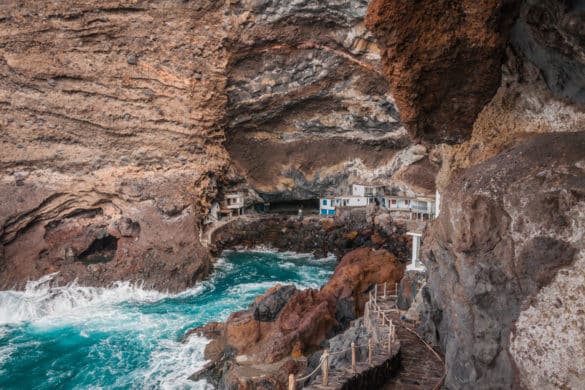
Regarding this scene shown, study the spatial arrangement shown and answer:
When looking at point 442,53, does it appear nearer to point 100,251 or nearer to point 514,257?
point 514,257

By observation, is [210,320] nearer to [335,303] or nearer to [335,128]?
[335,303]

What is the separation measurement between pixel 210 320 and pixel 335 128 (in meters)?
19.9

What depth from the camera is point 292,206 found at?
43.7 metres

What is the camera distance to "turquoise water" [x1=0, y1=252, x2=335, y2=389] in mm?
16406

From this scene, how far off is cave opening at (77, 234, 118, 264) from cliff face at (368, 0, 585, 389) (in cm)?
2662

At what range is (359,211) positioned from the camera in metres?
36.2

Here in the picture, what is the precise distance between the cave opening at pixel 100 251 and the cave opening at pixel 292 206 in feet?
50.7

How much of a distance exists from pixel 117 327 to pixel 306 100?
2064cm

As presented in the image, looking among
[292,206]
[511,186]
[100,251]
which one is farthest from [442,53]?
[292,206]

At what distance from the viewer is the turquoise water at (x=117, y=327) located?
16.4m

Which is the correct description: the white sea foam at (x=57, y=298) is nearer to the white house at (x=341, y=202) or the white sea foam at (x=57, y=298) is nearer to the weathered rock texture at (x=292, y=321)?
the weathered rock texture at (x=292, y=321)

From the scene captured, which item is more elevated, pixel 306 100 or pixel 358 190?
pixel 306 100

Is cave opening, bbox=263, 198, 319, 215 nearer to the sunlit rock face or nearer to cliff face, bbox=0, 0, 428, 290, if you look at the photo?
the sunlit rock face

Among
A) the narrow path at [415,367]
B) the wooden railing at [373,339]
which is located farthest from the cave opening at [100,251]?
the narrow path at [415,367]
